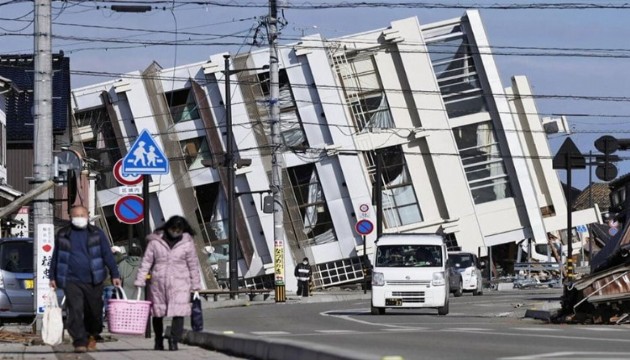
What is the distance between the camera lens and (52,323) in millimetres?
16469

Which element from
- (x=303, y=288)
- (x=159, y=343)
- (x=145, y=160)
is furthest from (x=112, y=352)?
(x=303, y=288)

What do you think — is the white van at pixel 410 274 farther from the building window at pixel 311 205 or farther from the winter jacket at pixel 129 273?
the building window at pixel 311 205

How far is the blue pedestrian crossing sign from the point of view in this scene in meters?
20.6

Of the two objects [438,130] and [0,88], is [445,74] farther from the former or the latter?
[0,88]

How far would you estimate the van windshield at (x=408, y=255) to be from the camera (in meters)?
33.7

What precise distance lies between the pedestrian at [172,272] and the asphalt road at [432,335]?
153cm

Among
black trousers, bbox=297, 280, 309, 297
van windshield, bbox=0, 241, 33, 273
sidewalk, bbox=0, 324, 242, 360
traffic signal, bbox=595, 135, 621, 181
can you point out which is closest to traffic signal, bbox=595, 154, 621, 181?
traffic signal, bbox=595, 135, 621, 181

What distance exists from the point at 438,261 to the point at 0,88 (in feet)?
51.4

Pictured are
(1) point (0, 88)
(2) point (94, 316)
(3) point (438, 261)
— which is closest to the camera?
(2) point (94, 316)

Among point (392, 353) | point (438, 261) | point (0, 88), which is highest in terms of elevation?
point (0, 88)

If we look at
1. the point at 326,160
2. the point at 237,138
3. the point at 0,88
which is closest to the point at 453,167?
the point at 326,160

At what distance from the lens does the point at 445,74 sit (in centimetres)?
6706

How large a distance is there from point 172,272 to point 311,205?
167 ft

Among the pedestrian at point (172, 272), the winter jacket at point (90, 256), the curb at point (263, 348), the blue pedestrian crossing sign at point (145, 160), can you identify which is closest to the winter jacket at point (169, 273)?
the pedestrian at point (172, 272)
